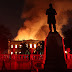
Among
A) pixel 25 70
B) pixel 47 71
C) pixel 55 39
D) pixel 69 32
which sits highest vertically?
pixel 69 32

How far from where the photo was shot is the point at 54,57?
8820mm

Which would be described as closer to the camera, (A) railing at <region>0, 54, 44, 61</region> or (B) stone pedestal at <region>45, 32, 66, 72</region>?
(B) stone pedestal at <region>45, 32, 66, 72</region>

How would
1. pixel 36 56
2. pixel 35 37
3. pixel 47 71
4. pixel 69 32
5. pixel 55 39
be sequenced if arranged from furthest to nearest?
pixel 35 37 → pixel 69 32 → pixel 36 56 → pixel 55 39 → pixel 47 71

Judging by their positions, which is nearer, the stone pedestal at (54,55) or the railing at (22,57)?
the stone pedestal at (54,55)

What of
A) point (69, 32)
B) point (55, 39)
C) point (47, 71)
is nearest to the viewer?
point (47, 71)

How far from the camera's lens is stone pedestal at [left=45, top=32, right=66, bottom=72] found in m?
8.46

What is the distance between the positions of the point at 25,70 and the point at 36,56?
2134 mm

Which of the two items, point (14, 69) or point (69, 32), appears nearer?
point (14, 69)

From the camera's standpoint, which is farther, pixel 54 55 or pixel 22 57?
pixel 22 57

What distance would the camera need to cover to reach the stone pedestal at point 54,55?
846cm

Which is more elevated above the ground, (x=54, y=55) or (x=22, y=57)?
(x=54, y=55)

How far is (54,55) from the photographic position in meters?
8.89

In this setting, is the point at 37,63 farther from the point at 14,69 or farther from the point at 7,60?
the point at 7,60

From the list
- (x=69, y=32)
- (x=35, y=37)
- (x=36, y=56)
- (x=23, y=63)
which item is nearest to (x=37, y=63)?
(x=36, y=56)
